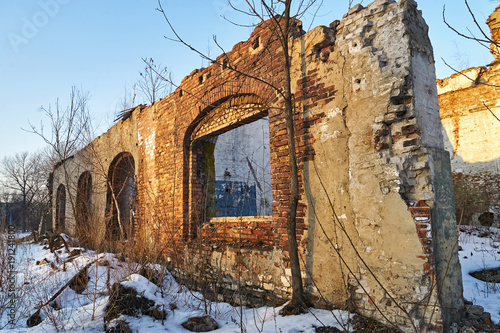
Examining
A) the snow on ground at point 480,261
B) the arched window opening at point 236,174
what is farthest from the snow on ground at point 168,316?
the arched window opening at point 236,174

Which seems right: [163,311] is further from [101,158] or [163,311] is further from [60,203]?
[60,203]

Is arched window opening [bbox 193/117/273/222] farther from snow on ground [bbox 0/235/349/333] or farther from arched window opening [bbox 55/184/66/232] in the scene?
arched window opening [bbox 55/184/66/232]

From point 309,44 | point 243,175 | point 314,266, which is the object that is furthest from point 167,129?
point 314,266

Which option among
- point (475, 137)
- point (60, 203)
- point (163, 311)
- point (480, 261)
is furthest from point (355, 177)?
point (60, 203)

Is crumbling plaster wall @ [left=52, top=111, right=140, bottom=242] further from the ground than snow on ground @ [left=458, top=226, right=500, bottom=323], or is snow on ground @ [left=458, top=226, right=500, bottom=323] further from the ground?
crumbling plaster wall @ [left=52, top=111, right=140, bottom=242]

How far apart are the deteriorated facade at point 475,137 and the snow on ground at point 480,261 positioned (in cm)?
115

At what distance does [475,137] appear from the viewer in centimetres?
950

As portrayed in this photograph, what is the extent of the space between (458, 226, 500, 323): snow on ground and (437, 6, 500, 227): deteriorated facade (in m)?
1.15

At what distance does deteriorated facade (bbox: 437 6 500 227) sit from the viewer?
905 cm

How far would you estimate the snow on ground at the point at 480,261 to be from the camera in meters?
3.64

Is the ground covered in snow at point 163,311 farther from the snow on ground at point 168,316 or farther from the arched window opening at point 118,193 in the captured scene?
the arched window opening at point 118,193

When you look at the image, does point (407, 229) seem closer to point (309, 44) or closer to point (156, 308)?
point (309, 44)

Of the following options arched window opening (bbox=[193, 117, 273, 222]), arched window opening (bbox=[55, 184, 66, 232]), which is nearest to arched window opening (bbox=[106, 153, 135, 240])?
arched window opening (bbox=[193, 117, 273, 222])

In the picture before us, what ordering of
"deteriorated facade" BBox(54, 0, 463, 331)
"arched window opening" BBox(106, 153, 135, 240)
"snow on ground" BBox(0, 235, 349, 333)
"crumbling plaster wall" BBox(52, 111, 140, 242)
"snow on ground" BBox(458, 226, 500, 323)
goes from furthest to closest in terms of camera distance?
"arched window opening" BBox(106, 153, 135, 240) < "crumbling plaster wall" BBox(52, 111, 140, 242) < "snow on ground" BBox(458, 226, 500, 323) < "snow on ground" BBox(0, 235, 349, 333) < "deteriorated facade" BBox(54, 0, 463, 331)
